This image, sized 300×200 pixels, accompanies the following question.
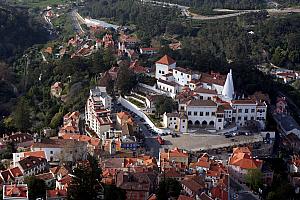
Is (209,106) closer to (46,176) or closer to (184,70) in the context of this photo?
(184,70)

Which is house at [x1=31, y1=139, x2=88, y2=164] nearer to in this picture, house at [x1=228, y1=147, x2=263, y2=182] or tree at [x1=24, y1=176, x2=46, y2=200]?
tree at [x1=24, y1=176, x2=46, y2=200]

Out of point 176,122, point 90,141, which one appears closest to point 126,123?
point 90,141

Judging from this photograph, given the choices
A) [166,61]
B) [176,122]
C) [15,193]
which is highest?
[166,61]

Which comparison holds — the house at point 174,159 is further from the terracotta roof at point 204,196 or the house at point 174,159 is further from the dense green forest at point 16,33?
the dense green forest at point 16,33

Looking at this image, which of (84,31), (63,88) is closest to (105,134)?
(63,88)

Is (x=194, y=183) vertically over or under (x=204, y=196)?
over
